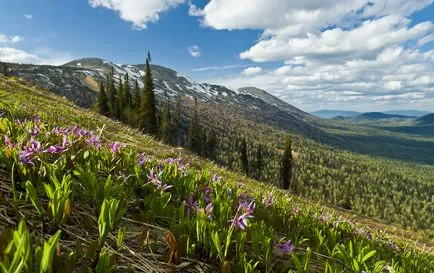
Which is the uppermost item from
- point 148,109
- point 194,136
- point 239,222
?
point 148,109

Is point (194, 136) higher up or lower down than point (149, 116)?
lower down

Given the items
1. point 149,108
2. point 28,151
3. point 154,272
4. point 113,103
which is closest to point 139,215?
point 154,272

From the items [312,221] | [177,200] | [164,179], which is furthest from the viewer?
[312,221]

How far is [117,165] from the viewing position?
4.19m

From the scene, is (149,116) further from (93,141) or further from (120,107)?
(93,141)

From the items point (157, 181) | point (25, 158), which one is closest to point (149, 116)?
point (157, 181)

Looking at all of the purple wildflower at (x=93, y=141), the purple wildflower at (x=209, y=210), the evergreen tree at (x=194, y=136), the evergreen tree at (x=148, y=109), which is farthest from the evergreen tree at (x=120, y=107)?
the purple wildflower at (x=209, y=210)

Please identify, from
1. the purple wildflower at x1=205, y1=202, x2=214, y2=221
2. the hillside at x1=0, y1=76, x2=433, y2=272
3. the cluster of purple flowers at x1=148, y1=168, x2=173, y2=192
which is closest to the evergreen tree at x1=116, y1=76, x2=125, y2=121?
the hillside at x1=0, y1=76, x2=433, y2=272

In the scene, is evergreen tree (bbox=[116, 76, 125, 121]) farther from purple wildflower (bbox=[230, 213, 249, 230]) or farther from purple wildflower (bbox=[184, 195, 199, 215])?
purple wildflower (bbox=[230, 213, 249, 230])

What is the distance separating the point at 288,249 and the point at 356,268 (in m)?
0.48

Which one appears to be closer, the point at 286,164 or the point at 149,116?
the point at 149,116

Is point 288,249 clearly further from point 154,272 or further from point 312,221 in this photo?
point 312,221

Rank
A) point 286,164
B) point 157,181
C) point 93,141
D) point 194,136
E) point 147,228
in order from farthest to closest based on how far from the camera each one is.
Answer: point 194,136
point 286,164
point 93,141
point 157,181
point 147,228

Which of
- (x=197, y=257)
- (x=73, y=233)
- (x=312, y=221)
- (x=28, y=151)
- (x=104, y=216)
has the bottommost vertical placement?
(x=312, y=221)
